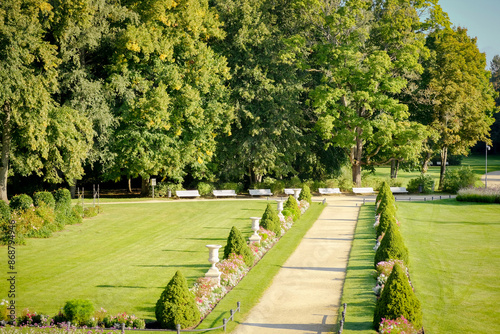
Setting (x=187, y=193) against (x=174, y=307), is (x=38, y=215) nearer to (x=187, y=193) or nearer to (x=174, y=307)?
(x=174, y=307)

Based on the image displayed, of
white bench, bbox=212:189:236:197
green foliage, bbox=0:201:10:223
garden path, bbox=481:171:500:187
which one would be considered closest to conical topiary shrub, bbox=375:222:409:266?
green foliage, bbox=0:201:10:223

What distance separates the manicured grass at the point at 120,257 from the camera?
14.0m

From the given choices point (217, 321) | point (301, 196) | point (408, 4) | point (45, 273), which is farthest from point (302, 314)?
point (408, 4)

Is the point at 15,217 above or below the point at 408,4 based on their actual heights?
below

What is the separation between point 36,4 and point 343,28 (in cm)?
2029

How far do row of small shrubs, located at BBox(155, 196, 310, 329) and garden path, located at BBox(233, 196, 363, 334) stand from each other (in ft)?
3.64

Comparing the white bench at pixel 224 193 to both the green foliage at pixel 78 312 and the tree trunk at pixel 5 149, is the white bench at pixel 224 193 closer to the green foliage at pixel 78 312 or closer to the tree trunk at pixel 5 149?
the tree trunk at pixel 5 149

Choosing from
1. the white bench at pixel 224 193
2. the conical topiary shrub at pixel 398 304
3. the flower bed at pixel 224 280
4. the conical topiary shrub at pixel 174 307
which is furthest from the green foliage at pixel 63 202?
the conical topiary shrub at pixel 398 304

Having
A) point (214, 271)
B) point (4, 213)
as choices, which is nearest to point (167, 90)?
point (4, 213)

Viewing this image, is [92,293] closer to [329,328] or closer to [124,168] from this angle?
[329,328]

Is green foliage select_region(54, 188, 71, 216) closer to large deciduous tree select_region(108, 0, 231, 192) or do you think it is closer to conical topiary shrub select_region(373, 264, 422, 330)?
large deciduous tree select_region(108, 0, 231, 192)

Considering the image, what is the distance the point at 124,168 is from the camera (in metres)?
35.5

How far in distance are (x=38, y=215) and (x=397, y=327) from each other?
16964mm

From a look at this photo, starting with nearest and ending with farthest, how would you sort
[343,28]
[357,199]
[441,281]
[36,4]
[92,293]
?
[92,293] < [441,281] < [36,4] < [357,199] < [343,28]
